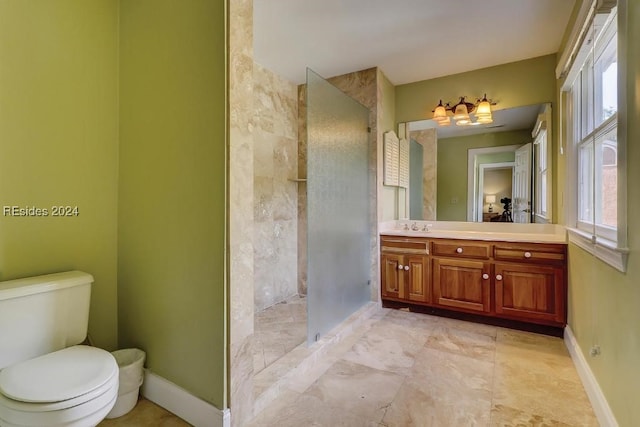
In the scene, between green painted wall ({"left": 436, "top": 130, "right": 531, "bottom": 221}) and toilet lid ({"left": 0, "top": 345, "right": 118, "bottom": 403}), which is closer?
toilet lid ({"left": 0, "top": 345, "right": 118, "bottom": 403})

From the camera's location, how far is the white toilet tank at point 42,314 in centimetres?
138

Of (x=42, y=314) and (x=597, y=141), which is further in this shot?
(x=597, y=141)

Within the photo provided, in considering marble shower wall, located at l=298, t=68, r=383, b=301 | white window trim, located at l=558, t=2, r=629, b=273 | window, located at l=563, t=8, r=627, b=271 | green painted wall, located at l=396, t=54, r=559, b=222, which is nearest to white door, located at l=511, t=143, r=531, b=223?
green painted wall, located at l=396, t=54, r=559, b=222

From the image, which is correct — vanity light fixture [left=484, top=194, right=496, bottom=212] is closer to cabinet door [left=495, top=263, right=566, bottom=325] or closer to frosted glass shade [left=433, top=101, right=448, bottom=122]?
cabinet door [left=495, top=263, right=566, bottom=325]

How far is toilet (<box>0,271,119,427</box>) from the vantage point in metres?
1.12

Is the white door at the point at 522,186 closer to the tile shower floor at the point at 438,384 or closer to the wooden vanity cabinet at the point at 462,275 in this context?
the wooden vanity cabinet at the point at 462,275

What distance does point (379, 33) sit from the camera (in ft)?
8.00

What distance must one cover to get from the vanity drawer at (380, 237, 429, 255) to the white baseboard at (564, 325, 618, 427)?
48.2 inches

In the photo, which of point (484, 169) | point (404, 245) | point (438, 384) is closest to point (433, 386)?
point (438, 384)

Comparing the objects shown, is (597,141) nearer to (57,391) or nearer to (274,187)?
(274,187)

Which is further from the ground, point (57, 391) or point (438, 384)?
point (57, 391)

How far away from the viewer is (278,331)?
2.57m

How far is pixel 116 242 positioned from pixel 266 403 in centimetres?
130

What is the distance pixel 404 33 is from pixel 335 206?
57.3 inches
